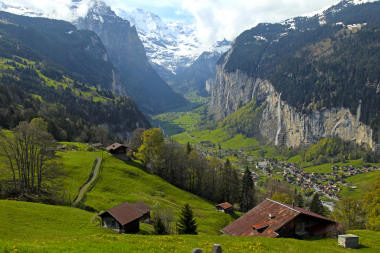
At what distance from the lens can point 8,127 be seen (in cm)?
12588

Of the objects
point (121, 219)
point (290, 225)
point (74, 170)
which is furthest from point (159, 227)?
point (74, 170)

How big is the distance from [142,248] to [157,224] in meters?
28.6

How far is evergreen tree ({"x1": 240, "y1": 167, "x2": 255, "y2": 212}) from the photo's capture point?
106 m

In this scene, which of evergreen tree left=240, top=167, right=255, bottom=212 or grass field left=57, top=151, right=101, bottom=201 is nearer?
grass field left=57, top=151, right=101, bottom=201

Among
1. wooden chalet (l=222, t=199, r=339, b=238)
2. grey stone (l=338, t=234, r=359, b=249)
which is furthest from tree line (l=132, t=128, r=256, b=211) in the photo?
grey stone (l=338, t=234, r=359, b=249)

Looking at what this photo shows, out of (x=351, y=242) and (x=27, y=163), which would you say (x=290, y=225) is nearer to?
(x=351, y=242)

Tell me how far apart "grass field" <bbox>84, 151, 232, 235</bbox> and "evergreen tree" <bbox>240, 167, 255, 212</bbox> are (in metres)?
20.0

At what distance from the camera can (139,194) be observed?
8050 cm

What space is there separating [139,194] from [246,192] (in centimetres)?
4548

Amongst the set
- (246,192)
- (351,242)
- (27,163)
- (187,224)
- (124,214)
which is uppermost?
(27,163)

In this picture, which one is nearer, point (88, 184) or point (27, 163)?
point (27, 163)

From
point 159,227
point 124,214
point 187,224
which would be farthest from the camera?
point 124,214

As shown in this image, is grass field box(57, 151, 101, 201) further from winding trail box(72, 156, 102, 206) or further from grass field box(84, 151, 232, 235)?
grass field box(84, 151, 232, 235)

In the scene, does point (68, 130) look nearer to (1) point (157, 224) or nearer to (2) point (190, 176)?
(2) point (190, 176)
